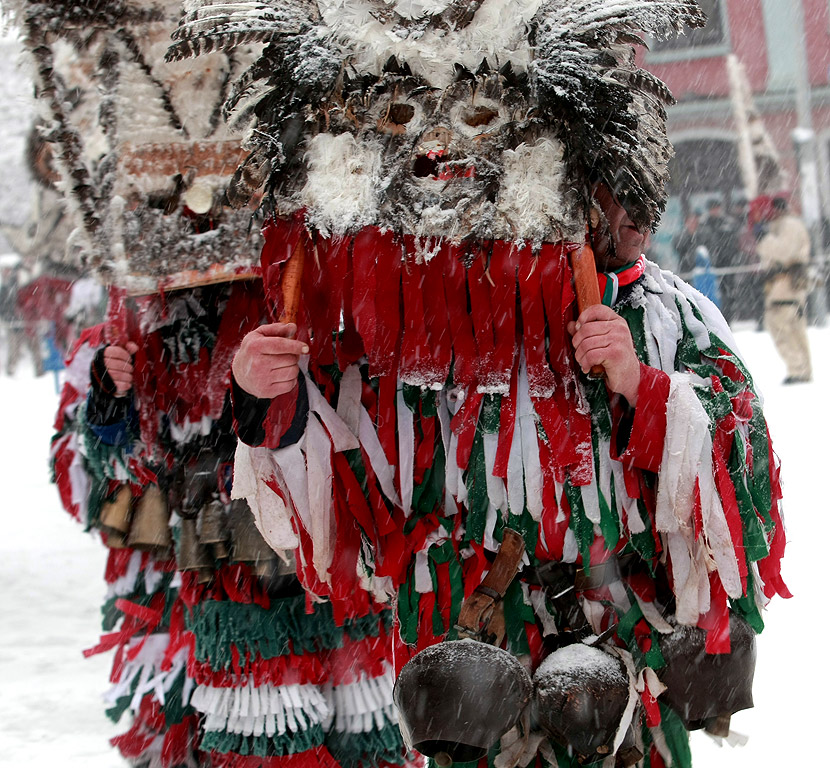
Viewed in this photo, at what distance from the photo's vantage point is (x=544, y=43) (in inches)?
69.4

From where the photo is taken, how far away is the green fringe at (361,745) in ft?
8.99

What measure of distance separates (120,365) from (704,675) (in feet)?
5.49

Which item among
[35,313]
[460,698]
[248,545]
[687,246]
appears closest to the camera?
[460,698]

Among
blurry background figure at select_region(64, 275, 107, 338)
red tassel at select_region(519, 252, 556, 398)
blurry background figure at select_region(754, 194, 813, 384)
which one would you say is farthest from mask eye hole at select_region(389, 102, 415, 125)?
blurry background figure at select_region(64, 275, 107, 338)

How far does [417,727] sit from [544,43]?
119 cm

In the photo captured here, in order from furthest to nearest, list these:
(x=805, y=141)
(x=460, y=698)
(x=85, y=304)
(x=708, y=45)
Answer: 1. (x=708, y=45)
2. (x=805, y=141)
3. (x=85, y=304)
4. (x=460, y=698)

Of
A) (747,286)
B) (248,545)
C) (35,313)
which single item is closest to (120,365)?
(248,545)

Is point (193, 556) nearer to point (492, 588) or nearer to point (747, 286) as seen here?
point (492, 588)

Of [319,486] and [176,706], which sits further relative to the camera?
[176,706]

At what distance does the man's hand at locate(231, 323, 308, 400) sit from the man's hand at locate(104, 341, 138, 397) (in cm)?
100

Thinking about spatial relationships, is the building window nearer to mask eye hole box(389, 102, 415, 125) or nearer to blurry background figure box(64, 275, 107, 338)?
blurry background figure box(64, 275, 107, 338)

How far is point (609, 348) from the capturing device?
1.67 m

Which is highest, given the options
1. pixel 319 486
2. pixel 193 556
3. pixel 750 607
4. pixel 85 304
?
pixel 319 486

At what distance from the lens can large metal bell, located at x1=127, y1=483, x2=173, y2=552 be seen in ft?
9.18
